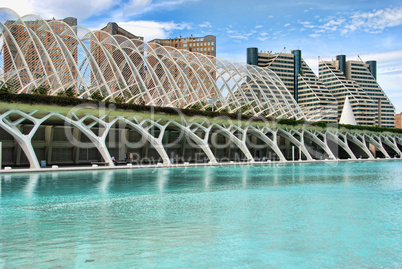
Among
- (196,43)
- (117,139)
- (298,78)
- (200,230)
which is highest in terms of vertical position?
(196,43)

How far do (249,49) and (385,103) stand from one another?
2479 inches

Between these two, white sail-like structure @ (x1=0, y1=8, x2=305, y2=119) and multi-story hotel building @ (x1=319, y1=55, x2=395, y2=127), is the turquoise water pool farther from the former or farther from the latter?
multi-story hotel building @ (x1=319, y1=55, x2=395, y2=127)

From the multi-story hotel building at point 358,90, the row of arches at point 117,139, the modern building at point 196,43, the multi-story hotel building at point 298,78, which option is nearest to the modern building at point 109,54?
the row of arches at point 117,139

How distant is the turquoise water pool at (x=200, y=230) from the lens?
7887mm

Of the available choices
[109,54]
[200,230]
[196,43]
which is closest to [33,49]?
[109,54]

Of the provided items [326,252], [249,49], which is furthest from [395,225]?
A: [249,49]

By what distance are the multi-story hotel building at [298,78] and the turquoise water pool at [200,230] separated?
13740cm

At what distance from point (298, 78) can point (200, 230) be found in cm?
15131

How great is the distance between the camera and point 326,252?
8.38 m

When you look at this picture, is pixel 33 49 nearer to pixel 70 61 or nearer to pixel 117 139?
pixel 70 61

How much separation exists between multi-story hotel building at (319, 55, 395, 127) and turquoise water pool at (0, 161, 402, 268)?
147 m

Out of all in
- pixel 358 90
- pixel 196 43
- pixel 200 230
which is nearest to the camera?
pixel 200 230

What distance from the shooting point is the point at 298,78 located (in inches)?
6102

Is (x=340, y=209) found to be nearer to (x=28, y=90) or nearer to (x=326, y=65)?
(x=28, y=90)
